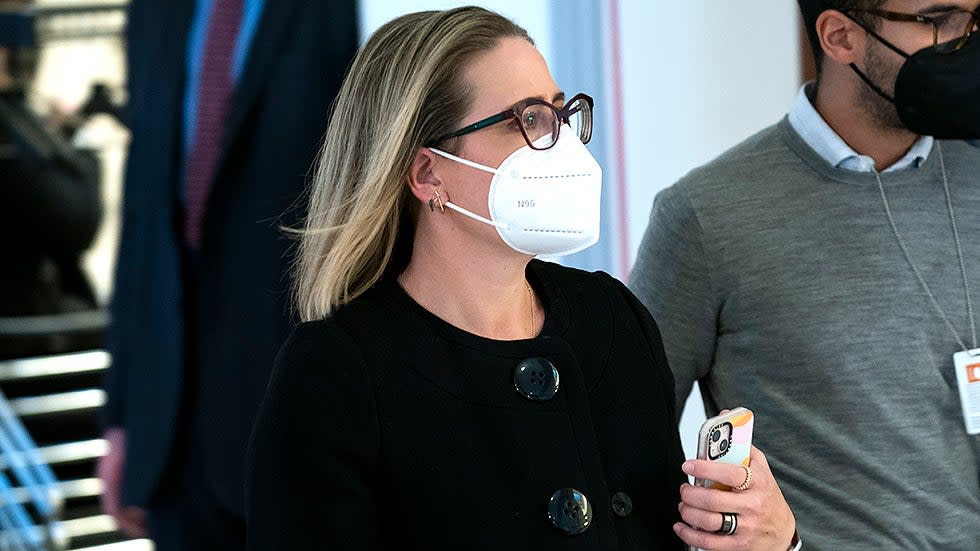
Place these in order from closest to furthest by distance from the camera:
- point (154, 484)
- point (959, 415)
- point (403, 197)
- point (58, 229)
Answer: point (403, 197) → point (959, 415) → point (154, 484) → point (58, 229)

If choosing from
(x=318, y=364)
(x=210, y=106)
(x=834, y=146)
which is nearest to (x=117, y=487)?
(x=210, y=106)

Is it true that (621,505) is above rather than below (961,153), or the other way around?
below

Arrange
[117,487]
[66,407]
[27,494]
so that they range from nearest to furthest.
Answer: [117,487] → [27,494] → [66,407]

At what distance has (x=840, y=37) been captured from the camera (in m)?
2.13

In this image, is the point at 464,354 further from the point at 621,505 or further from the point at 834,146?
the point at 834,146

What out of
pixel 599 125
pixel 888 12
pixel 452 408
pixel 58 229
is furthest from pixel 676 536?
pixel 58 229

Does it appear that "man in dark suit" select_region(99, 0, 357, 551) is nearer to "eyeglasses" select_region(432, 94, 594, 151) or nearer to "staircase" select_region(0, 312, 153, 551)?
"eyeglasses" select_region(432, 94, 594, 151)

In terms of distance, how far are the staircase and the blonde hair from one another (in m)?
2.90

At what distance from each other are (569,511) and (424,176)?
456 millimetres

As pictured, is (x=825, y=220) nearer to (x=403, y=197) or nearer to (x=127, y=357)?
(x=403, y=197)

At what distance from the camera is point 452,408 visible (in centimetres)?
158

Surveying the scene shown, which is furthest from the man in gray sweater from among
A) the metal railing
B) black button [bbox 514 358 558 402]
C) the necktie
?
the metal railing

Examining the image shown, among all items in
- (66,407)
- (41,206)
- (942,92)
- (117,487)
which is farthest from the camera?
(66,407)

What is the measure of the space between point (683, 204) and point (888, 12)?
1.40 ft
